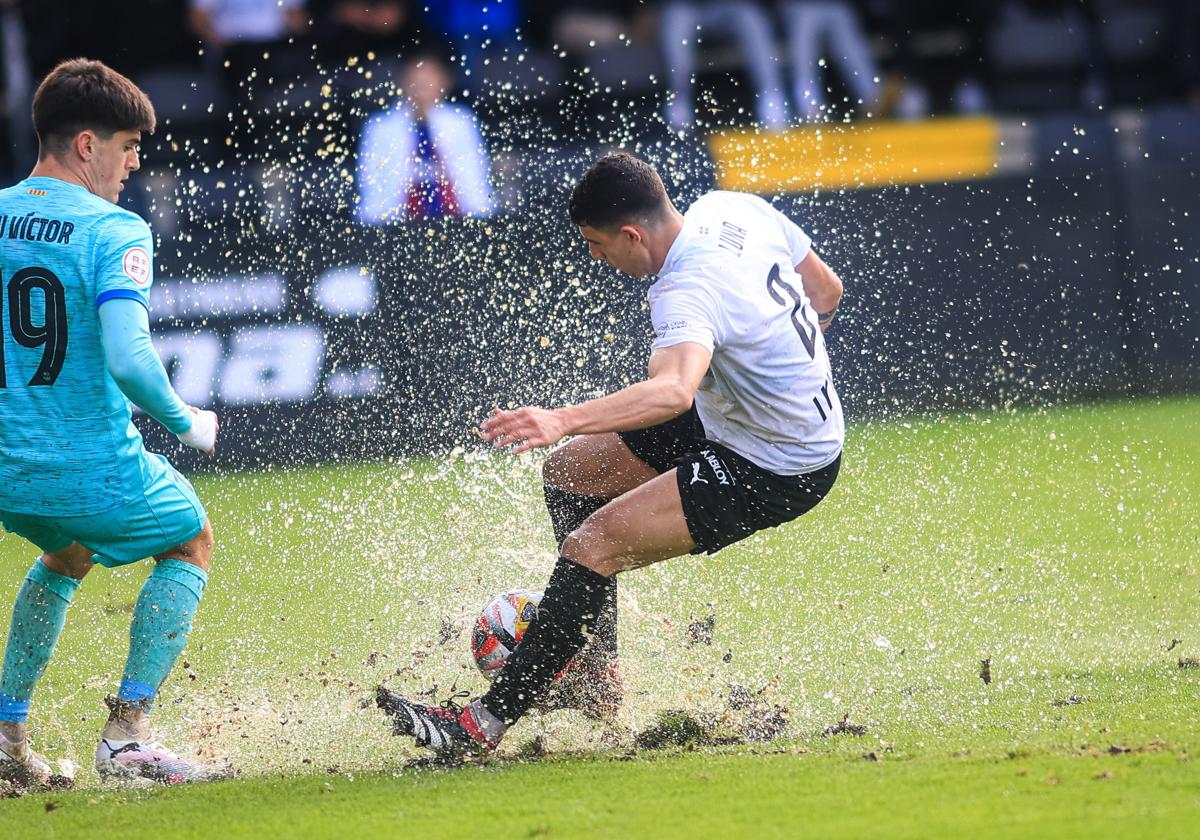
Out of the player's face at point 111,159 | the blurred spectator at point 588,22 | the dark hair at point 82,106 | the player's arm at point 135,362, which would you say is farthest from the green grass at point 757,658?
the blurred spectator at point 588,22

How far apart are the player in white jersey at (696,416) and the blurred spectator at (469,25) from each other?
9995mm

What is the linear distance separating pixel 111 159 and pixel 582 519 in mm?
1946

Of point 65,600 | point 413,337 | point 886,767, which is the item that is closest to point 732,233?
point 886,767

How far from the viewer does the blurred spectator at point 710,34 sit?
15.2m

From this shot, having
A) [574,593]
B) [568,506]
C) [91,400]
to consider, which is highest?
[91,400]

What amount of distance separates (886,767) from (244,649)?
2903 millimetres

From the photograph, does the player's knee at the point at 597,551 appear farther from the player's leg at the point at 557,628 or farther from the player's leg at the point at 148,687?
the player's leg at the point at 148,687

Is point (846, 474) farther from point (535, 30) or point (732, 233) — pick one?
point (535, 30)

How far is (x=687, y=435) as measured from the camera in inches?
201

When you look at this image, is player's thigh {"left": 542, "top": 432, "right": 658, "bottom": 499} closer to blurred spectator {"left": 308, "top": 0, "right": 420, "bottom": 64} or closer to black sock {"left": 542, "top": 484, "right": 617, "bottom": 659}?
black sock {"left": 542, "top": 484, "right": 617, "bottom": 659}

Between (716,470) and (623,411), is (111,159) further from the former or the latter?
(716,470)

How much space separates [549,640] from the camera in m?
4.54

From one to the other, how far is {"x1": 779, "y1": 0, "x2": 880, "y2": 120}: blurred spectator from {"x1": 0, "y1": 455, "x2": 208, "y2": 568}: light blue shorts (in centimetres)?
1171

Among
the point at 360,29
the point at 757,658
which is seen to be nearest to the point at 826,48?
the point at 360,29
